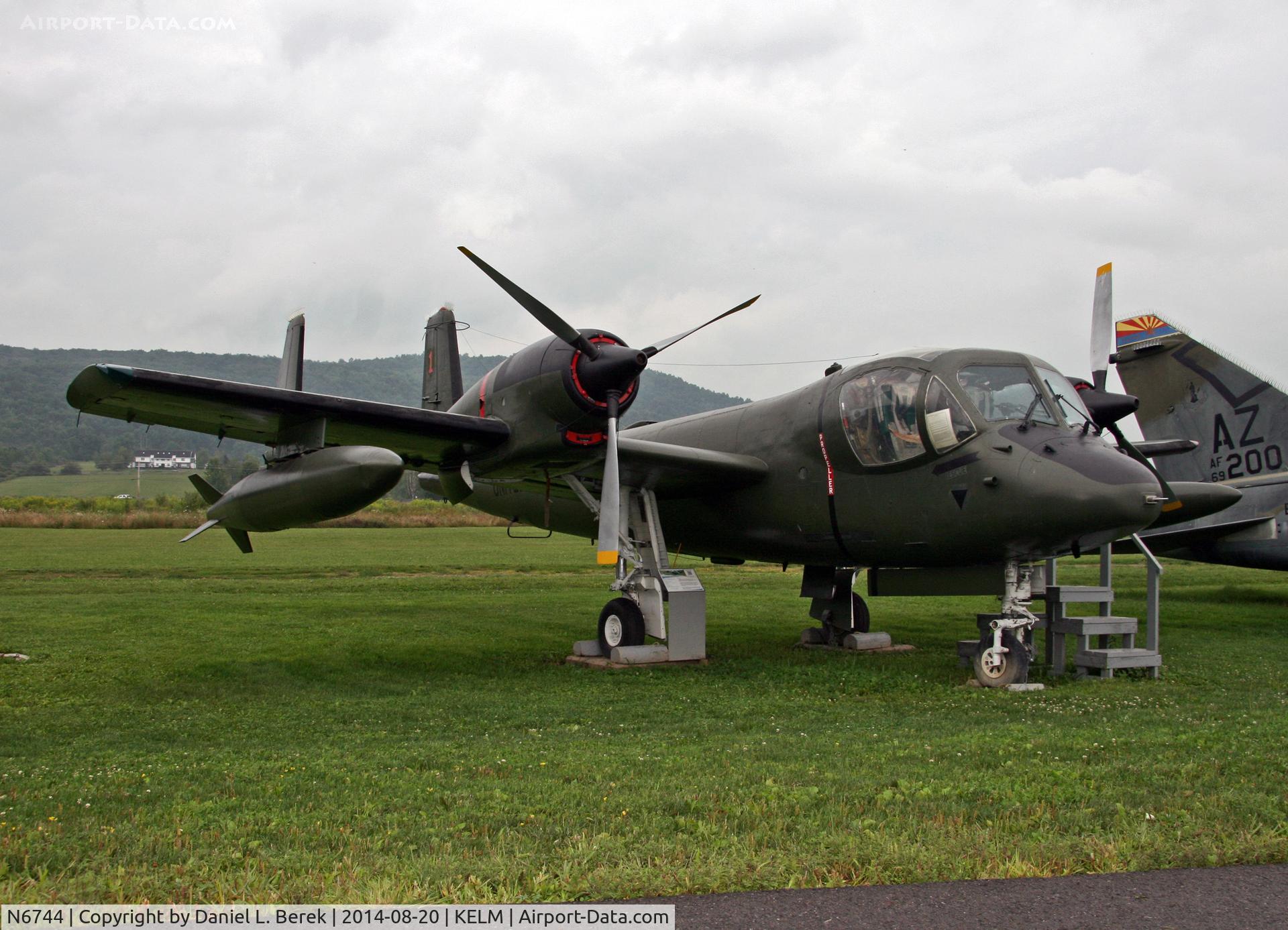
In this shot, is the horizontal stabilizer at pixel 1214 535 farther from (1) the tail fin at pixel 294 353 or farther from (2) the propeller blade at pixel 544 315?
(1) the tail fin at pixel 294 353

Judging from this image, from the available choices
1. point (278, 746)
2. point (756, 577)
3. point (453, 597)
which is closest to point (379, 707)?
point (278, 746)

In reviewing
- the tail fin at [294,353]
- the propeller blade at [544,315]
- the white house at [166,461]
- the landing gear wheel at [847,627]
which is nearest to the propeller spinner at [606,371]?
the propeller blade at [544,315]

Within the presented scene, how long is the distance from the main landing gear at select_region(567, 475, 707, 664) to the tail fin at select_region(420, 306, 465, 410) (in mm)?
4814

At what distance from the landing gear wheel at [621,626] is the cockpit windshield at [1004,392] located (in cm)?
535

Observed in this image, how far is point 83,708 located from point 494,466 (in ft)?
17.6

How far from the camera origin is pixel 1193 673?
11.6 metres

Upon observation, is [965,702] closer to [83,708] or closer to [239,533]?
[83,708]

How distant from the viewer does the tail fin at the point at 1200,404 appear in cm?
1934

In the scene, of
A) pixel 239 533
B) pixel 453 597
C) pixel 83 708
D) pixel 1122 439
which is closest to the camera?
pixel 83 708

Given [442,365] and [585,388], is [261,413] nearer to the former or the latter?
[585,388]

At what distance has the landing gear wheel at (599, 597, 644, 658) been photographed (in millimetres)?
13398

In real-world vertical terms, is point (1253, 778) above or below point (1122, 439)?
below

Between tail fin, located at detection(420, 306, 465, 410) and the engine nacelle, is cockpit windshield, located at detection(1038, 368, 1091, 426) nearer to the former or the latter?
the engine nacelle

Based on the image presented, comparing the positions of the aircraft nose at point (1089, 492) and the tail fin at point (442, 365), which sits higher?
the tail fin at point (442, 365)
